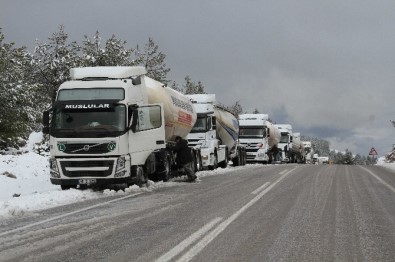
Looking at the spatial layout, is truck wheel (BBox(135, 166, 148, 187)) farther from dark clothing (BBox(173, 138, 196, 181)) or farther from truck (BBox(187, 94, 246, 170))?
truck (BBox(187, 94, 246, 170))

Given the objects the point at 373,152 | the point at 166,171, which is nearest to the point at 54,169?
the point at 166,171

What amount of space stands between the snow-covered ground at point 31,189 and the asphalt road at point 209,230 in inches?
28.6

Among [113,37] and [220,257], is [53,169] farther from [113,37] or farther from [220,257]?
[113,37]

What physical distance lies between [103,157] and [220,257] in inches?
326

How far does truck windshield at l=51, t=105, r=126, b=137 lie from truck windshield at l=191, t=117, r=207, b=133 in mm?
10727

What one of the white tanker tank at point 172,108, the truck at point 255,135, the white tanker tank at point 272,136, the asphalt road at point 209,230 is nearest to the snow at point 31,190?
the asphalt road at point 209,230

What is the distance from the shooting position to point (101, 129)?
13.5 m

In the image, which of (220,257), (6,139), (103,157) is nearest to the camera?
(220,257)

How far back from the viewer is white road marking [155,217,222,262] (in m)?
5.65

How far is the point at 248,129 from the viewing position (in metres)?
37.6

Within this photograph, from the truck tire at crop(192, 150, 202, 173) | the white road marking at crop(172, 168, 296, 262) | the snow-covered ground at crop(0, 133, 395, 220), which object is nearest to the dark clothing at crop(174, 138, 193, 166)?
the snow-covered ground at crop(0, 133, 395, 220)

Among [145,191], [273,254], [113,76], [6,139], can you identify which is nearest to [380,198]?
[145,191]

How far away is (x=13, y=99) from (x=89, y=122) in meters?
21.1

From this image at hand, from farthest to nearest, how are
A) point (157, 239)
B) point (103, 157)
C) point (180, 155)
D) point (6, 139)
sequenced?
point (6, 139) < point (180, 155) < point (103, 157) < point (157, 239)
